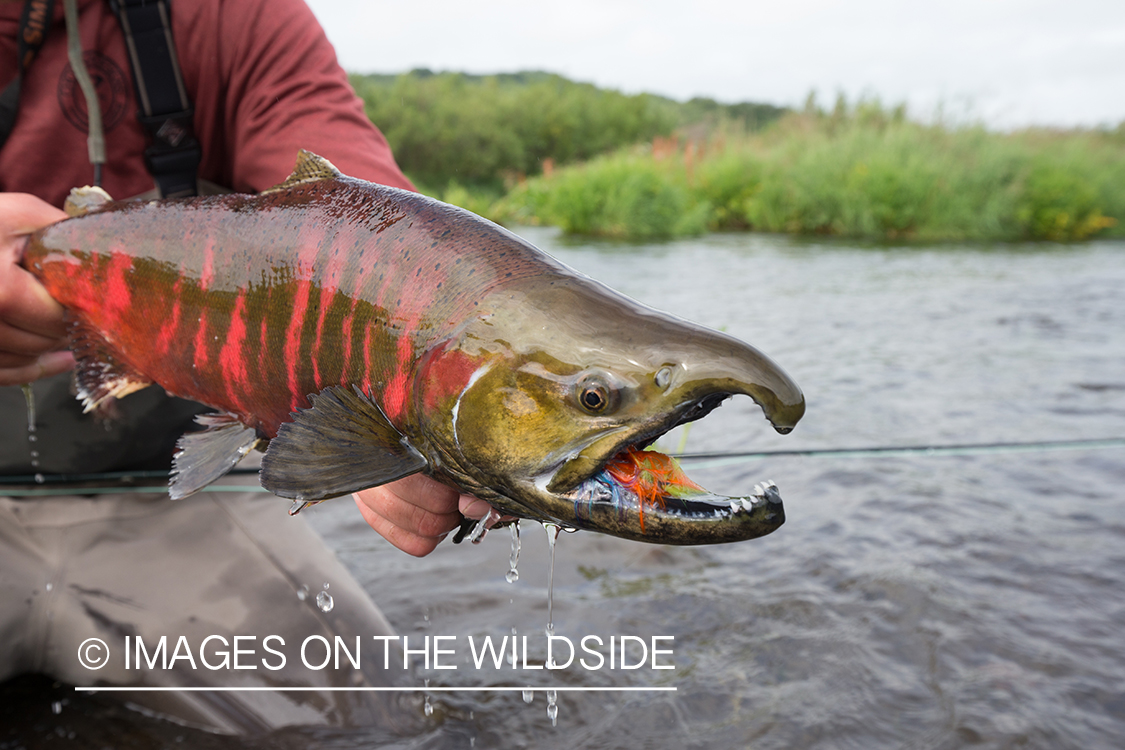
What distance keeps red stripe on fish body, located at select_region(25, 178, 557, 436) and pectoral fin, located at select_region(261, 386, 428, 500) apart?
0.04 metres

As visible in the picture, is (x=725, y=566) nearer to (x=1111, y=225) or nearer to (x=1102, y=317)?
(x=1102, y=317)

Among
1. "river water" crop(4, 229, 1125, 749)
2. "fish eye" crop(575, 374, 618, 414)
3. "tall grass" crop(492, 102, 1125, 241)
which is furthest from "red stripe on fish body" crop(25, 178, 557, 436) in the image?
"tall grass" crop(492, 102, 1125, 241)

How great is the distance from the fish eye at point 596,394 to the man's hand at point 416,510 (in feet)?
1.16

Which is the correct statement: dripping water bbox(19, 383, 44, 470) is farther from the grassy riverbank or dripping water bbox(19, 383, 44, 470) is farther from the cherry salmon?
the grassy riverbank

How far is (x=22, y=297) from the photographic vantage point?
5.75ft

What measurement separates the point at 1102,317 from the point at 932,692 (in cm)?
658

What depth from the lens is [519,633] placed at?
9.78ft

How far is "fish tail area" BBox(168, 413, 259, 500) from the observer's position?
4.75ft

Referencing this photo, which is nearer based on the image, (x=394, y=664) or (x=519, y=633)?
(x=394, y=664)

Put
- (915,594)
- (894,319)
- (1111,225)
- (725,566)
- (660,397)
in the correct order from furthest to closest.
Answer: (1111,225), (894,319), (725,566), (915,594), (660,397)

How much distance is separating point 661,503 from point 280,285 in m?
0.78

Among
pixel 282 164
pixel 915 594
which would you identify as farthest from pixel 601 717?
pixel 282 164

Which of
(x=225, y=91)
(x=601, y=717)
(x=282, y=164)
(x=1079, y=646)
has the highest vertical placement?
(x=225, y=91)

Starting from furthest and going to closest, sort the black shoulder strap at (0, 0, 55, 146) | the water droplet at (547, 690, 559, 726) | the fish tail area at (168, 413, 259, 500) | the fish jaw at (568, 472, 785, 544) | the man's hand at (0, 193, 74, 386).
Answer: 1. the water droplet at (547, 690, 559, 726)
2. the black shoulder strap at (0, 0, 55, 146)
3. the man's hand at (0, 193, 74, 386)
4. the fish tail area at (168, 413, 259, 500)
5. the fish jaw at (568, 472, 785, 544)
